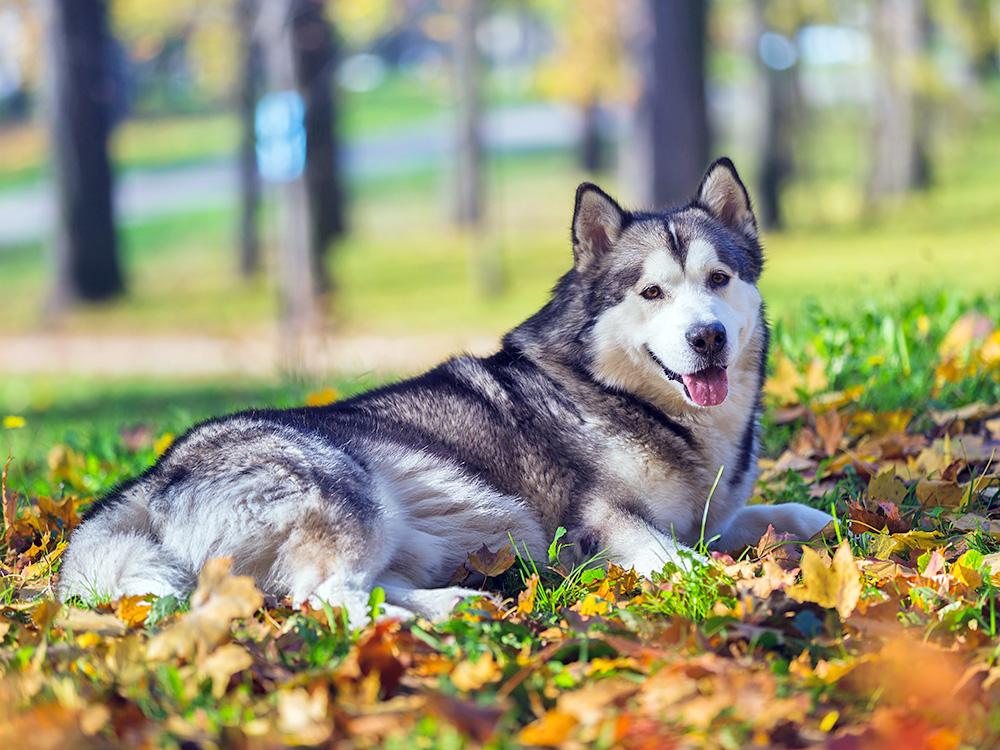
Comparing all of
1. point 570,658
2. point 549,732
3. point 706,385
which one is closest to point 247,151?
point 706,385

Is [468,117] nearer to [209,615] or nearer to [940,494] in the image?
[940,494]

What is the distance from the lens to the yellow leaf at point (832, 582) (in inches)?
129

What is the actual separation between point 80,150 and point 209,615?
16151 mm

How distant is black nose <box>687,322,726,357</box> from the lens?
13.5 ft

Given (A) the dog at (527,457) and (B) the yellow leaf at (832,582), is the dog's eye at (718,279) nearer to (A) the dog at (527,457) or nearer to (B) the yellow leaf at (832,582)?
(A) the dog at (527,457)

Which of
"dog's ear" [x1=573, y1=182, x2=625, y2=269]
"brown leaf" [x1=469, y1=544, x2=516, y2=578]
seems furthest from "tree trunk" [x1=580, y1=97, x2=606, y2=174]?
"brown leaf" [x1=469, y1=544, x2=516, y2=578]

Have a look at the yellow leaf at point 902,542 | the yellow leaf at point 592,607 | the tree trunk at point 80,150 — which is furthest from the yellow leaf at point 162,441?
the tree trunk at point 80,150

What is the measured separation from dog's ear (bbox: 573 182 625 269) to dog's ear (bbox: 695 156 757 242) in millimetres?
394

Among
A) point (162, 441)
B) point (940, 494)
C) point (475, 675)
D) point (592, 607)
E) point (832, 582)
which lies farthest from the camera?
point (162, 441)

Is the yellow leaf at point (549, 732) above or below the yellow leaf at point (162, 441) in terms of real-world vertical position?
above

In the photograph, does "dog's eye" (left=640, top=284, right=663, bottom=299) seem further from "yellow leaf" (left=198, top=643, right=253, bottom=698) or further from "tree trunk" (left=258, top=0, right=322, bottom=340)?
"tree trunk" (left=258, top=0, right=322, bottom=340)

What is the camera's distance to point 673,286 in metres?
4.34

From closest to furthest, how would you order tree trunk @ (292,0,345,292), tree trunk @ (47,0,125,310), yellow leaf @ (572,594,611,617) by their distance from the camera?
yellow leaf @ (572,594,611,617) → tree trunk @ (292,0,345,292) → tree trunk @ (47,0,125,310)

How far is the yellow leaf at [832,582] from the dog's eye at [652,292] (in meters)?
1.36
